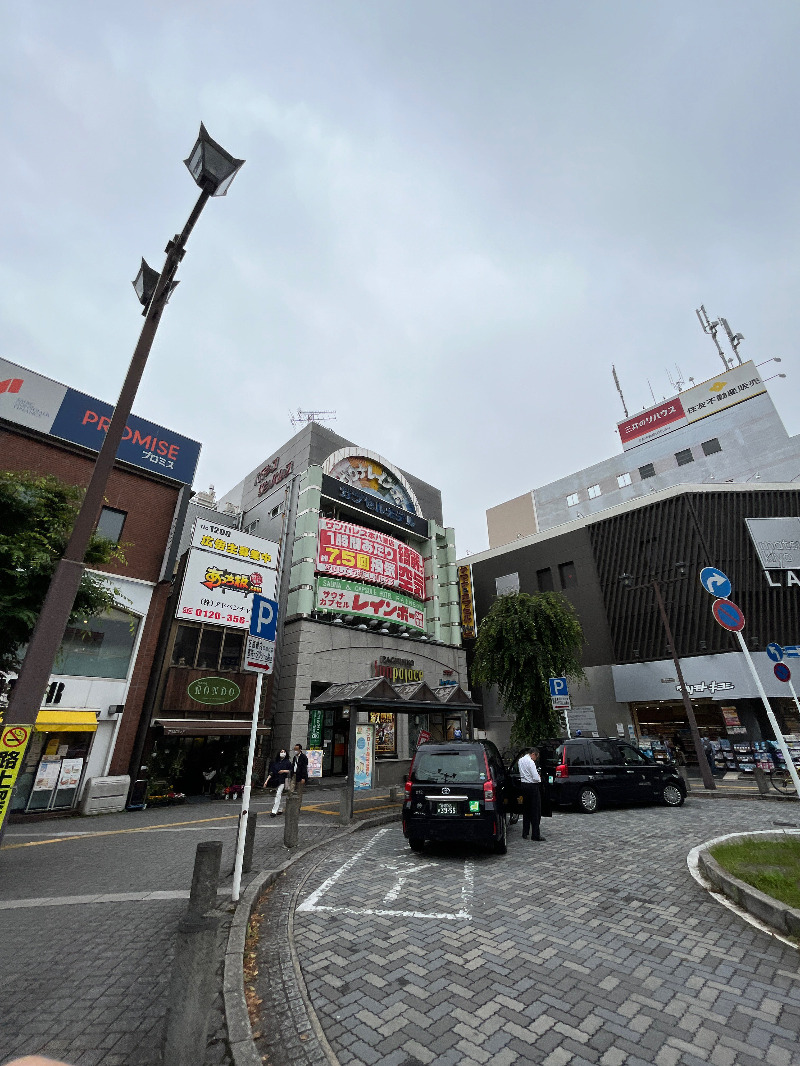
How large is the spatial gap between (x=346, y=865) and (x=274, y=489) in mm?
26737

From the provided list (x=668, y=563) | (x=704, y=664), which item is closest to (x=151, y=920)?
(x=704, y=664)

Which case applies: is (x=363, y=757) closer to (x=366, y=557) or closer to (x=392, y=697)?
(x=392, y=697)

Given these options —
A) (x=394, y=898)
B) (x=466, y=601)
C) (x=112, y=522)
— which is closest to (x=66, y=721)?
(x=112, y=522)

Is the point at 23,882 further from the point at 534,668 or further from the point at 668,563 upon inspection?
the point at 668,563

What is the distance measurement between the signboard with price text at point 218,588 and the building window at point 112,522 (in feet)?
A: 10.5

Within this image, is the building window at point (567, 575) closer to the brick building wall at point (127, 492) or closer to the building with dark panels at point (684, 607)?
the building with dark panels at point (684, 607)

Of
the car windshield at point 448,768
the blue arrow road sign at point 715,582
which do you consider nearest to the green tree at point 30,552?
the car windshield at point 448,768

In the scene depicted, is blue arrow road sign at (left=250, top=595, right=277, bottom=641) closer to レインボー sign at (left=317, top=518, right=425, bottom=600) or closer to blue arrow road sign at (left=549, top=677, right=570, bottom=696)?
blue arrow road sign at (left=549, top=677, right=570, bottom=696)

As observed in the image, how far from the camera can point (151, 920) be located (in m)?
5.44

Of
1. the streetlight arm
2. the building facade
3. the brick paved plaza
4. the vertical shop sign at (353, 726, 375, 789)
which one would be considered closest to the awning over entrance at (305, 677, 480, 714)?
the vertical shop sign at (353, 726, 375, 789)

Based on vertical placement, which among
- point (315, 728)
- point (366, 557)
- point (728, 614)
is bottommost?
point (315, 728)

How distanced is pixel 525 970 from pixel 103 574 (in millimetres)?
18430

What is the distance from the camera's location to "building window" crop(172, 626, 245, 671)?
798 inches

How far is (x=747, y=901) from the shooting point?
5.28m
